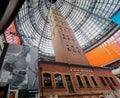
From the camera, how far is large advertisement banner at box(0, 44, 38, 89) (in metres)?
12.9

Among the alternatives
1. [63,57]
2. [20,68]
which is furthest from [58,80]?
[63,57]

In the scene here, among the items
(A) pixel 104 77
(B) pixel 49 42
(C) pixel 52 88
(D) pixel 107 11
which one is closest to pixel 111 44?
(D) pixel 107 11

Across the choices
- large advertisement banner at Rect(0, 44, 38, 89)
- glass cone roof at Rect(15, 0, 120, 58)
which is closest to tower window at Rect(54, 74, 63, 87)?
large advertisement banner at Rect(0, 44, 38, 89)

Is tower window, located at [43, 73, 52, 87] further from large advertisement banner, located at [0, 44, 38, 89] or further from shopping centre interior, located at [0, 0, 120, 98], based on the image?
large advertisement banner, located at [0, 44, 38, 89]

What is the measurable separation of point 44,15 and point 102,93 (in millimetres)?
36597

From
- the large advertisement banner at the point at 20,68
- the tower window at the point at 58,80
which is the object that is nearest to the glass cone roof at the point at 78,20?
the large advertisement banner at the point at 20,68

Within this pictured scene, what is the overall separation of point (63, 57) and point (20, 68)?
10.1m

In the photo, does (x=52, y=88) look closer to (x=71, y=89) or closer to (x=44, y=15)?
(x=71, y=89)

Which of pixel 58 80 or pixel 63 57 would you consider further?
pixel 63 57

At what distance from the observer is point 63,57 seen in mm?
22641

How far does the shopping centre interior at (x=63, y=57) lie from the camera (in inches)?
502

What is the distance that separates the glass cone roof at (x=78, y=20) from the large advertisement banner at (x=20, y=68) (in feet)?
59.0

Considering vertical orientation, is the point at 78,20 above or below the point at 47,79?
above

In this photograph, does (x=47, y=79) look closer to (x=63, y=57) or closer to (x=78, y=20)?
(x=63, y=57)
